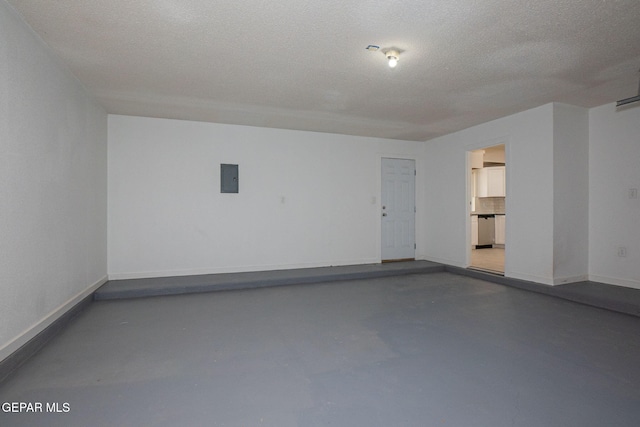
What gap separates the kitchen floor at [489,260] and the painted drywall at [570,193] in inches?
39.2

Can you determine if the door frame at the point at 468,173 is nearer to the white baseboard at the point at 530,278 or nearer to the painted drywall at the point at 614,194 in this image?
the white baseboard at the point at 530,278

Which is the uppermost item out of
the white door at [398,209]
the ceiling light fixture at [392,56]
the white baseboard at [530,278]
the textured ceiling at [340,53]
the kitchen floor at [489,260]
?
the textured ceiling at [340,53]

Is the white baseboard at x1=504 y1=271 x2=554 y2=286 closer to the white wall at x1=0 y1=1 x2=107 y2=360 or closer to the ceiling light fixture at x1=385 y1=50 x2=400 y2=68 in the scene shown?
the ceiling light fixture at x1=385 y1=50 x2=400 y2=68

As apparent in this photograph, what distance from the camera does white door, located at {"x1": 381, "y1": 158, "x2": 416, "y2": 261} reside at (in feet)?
20.7

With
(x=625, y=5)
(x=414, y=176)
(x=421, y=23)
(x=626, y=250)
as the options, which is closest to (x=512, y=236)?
(x=626, y=250)

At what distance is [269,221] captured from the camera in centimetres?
549

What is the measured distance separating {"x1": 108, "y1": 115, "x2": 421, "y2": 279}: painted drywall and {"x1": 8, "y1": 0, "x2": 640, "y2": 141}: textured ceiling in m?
0.68

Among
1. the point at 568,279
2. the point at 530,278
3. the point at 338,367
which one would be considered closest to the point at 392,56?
the point at 338,367

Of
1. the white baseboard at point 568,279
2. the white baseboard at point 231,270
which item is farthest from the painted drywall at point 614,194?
the white baseboard at point 231,270

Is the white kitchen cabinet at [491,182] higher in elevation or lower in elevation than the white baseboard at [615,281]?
higher

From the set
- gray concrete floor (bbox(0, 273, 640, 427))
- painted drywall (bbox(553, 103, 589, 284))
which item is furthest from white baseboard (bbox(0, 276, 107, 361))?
painted drywall (bbox(553, 103, 589, 284))

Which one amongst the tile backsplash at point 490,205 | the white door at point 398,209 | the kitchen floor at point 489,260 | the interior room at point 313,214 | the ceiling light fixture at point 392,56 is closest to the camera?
the interior room at point 313,214

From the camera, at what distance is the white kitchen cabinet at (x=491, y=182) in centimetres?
805

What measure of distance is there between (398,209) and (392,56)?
3.89m
